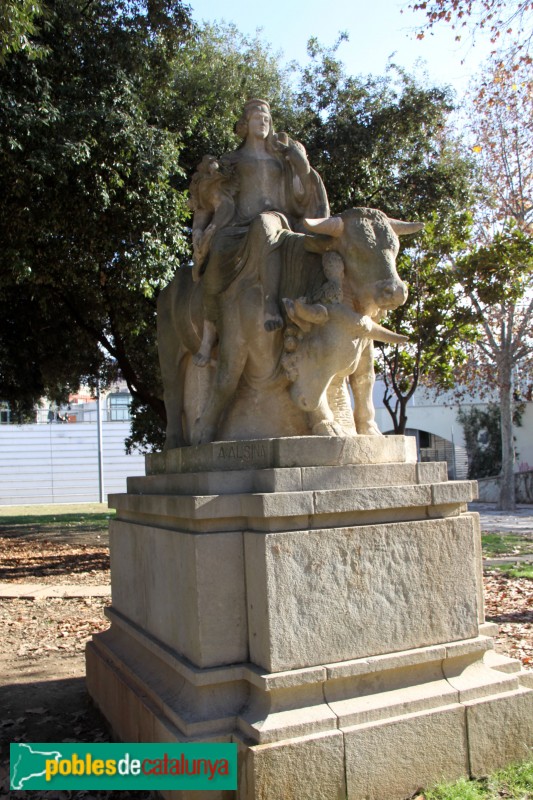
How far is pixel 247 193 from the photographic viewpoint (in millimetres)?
4520

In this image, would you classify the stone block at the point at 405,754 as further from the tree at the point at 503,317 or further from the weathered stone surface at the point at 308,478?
the tree at the point at 503,317

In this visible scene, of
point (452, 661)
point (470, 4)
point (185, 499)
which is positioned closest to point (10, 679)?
point (185, 499)

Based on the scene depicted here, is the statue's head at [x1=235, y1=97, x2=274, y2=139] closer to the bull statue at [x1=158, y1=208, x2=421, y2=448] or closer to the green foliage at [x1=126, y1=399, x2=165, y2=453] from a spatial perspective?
the bull statue at [x1=158, y1=208, x2=421, y2=448]

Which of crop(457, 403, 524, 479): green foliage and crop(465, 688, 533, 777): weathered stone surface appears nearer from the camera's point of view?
crop(465, 688, 533, 777): weathered stone surface

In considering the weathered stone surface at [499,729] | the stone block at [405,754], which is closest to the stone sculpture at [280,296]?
the stone block at [405,754]

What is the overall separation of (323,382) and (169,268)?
6.33 m

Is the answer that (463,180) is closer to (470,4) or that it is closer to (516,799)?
(470,4)

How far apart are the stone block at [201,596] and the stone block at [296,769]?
1.44ft

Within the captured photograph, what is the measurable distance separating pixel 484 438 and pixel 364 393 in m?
27.3

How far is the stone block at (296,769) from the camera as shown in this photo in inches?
115

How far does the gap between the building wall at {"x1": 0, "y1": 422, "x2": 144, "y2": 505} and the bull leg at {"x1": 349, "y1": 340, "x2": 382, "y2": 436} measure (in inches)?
1273

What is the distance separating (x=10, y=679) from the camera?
18.6 ft

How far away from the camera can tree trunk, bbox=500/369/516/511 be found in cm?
2038

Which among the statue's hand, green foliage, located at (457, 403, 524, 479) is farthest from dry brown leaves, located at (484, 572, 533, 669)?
green foliage, located at (457, 403, 524, 479)
